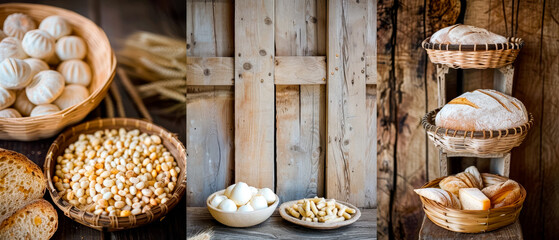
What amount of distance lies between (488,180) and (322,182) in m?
Result: 0.70

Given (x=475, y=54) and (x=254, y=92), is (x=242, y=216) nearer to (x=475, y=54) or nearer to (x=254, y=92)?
(x=254, y=92)

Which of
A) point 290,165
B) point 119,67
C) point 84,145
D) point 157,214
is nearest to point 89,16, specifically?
point 119,67

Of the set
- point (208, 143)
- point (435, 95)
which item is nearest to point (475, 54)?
point (435, 95)

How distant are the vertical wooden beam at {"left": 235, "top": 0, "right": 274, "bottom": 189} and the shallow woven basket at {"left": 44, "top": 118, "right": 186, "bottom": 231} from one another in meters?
0.39

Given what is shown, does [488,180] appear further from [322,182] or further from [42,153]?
[42,153]

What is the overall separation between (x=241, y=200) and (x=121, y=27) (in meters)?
0.80

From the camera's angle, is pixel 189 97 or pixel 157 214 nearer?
pixel 157 214

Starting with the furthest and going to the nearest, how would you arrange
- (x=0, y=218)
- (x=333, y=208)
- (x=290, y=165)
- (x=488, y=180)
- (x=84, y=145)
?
(x=290, y=165), (x=333, y=208), (x=488, y=180), (x=84, y=145), (x=0, y=218)

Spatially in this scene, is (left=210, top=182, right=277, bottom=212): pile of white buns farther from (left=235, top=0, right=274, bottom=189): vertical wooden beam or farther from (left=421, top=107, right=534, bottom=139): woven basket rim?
(left=421, top=107, right=534, bottom=139): woven basket rim

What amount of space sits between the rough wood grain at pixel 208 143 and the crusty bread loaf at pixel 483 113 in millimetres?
888

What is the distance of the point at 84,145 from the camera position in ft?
5.93

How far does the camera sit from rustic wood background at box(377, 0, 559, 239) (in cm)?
209

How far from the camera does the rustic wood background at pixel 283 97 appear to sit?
7.02 feet

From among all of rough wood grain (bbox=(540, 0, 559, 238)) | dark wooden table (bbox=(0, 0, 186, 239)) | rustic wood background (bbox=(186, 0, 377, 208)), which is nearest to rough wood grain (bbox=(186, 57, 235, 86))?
rustic wood background (bbox=(186, 0, 377, 208))
